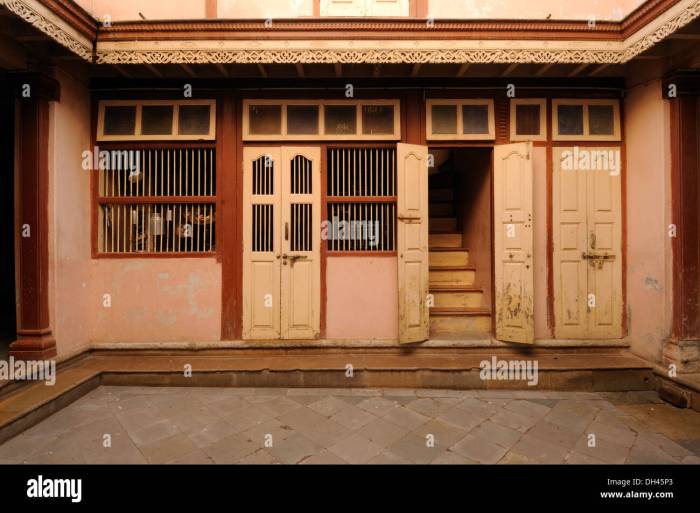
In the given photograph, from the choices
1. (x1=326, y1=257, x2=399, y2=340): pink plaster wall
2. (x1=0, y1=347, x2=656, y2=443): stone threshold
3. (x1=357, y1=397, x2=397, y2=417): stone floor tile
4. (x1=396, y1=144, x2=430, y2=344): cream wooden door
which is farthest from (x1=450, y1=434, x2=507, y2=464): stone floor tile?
(x1=326, y1=257, x2=399, y2=340): pink plaster wall

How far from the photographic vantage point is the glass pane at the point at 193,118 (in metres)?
5.31

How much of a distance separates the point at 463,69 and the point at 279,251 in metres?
3.70

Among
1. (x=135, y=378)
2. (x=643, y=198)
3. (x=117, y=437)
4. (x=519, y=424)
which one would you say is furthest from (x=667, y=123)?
(x=135, y=378)

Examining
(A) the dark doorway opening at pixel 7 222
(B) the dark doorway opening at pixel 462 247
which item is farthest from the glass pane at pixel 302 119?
(A) the dark doorway opening at pixel 7 222

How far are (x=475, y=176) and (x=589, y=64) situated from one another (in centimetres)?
222

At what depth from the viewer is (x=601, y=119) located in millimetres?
5340

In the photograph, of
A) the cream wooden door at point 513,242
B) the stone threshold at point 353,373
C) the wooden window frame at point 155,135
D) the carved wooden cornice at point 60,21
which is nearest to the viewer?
the carved wooden cornice at point 60,21

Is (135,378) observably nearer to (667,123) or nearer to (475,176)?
(475,176)

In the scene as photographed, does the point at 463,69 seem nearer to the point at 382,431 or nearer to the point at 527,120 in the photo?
the point at 527,120

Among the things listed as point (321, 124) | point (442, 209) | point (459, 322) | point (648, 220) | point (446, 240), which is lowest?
point (459, 322)

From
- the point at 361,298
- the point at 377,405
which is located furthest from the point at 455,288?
the point at 377,405

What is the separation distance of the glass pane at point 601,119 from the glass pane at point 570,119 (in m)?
0.15

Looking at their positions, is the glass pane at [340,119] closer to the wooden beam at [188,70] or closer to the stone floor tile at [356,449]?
the wooden beam at [188,70]

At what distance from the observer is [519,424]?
12.5 ft
